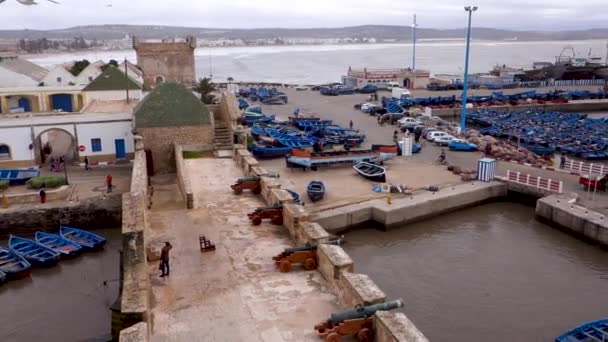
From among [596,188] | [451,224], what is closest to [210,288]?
[451,224]

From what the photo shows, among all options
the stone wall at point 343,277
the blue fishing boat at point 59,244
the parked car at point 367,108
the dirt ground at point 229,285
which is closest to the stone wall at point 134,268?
the dirt ground at point 229,285

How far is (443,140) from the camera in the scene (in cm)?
3231

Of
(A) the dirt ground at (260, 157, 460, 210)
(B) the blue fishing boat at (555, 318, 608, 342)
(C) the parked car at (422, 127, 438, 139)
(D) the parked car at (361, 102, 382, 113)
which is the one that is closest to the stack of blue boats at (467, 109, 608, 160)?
(C) the parked car at (422, 127, 438, 139)

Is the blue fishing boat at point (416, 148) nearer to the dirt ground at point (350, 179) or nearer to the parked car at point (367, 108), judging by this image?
the dirt ground at point (350, 179)

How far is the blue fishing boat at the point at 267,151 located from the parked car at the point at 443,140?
29.7 ft

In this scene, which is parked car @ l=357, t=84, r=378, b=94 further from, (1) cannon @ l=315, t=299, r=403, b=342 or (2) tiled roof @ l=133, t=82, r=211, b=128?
(1) cannon @ l=315, t=299, r=403, b=342

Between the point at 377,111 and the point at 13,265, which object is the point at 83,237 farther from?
the point at 377,111

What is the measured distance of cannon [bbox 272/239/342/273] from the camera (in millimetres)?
11406

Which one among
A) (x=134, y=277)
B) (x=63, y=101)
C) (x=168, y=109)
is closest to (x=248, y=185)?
(x=168, y=109)

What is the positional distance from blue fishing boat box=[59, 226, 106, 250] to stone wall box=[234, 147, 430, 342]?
6.71m

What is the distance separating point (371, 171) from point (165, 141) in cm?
908

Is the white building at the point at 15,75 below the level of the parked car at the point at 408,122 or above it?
above

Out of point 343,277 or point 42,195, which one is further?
point 42,195

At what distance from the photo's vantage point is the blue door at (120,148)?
25359mm
